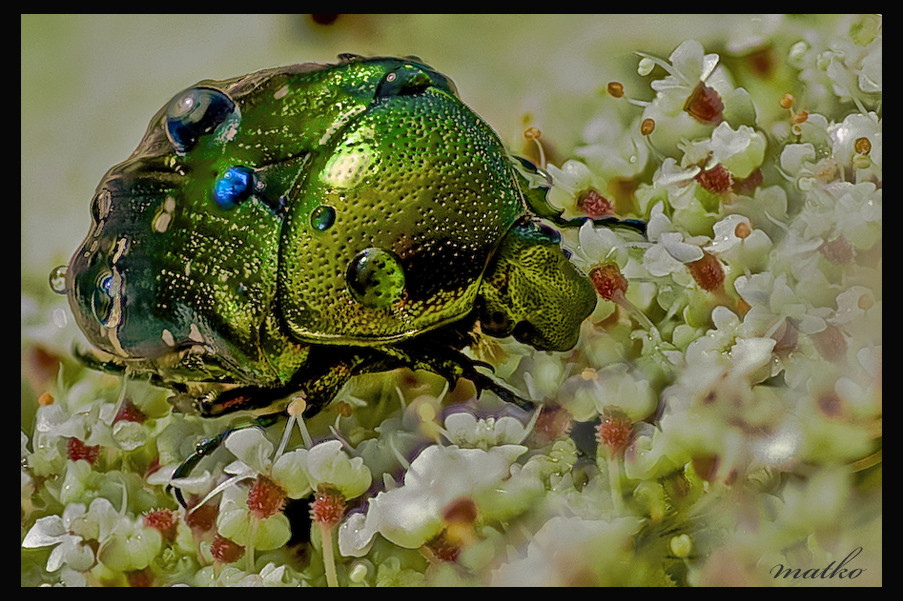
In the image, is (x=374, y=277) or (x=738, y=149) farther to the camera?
(x=738, y=149)

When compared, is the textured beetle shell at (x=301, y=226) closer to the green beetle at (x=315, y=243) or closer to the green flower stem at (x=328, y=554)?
the green beetle at (x=315, y=243)

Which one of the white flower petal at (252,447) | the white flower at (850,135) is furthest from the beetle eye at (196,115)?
the white flower at (850,135)

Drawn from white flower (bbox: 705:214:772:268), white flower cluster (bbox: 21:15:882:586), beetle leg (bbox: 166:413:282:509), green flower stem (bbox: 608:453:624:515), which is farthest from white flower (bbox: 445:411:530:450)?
white flower (bbox: 705:214:772:268)

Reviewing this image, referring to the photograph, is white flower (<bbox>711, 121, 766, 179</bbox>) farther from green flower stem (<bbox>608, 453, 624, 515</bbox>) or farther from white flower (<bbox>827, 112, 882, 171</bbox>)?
green flower stem (<bbox>608, 453, 624, 515</bbox>)

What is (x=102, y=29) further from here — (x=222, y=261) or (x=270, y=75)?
(x=222, y=261)

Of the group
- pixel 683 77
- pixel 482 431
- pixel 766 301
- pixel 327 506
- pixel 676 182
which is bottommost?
pixel 327 506

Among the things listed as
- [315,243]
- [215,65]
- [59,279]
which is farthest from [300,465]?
[215,65]

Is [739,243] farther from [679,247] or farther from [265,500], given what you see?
[265,500]

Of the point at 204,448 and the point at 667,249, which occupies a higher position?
the point at 667,249
